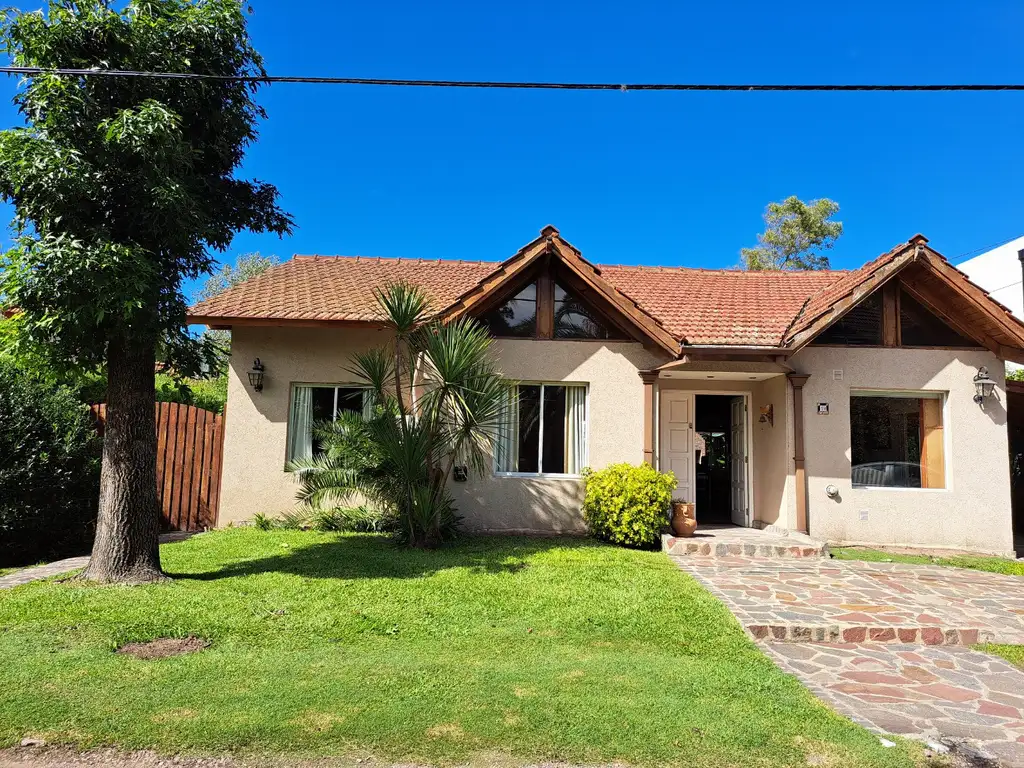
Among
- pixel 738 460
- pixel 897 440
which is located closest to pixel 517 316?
pixel 738 460

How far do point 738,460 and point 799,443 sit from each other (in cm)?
197

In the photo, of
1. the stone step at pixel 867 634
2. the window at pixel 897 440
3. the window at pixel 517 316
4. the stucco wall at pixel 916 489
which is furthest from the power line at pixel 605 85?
the window at pixel 897 440

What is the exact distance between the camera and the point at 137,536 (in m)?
7.13

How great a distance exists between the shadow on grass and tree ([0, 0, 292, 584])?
125 cm

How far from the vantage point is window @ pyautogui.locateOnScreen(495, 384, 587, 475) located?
35.4ft

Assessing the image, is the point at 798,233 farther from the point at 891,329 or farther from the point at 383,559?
the point at 383,559

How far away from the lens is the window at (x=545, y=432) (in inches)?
424

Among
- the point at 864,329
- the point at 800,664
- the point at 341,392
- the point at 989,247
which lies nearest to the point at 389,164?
the point at 341,392

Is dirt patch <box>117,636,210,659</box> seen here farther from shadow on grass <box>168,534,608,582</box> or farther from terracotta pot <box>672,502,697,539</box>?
terracotta pot <box>672,502,697,539</box>

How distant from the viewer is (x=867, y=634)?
602 centimetres

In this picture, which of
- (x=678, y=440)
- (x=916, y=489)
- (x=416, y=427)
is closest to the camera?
(x=416, y=427)

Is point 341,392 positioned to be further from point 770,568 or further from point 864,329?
point 864,329

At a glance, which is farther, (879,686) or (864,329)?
(864,329)

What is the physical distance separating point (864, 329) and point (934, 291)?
1367 millimetres
